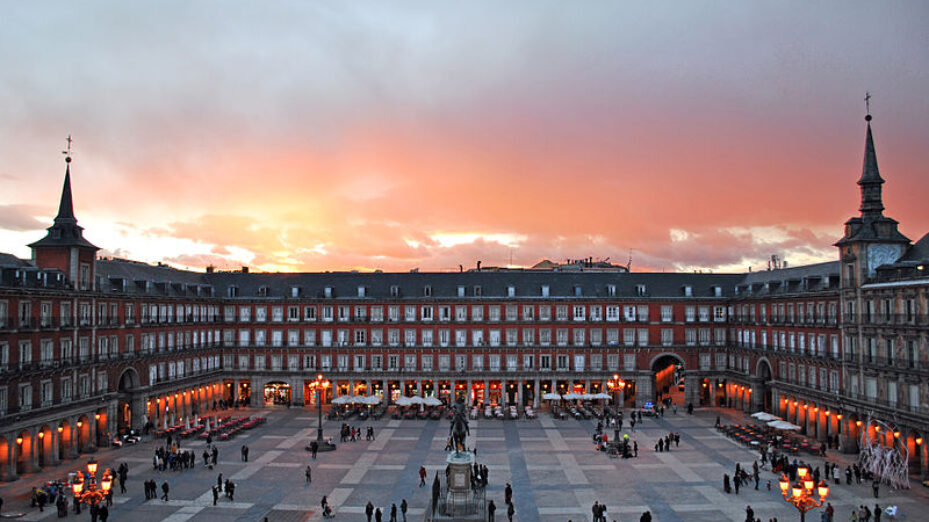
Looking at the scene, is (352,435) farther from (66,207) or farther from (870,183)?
(870,183)

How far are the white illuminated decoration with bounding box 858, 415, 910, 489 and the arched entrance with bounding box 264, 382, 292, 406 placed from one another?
2454 inches

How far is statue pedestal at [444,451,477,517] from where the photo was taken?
123ft

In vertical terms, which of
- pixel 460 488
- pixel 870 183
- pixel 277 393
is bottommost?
pixel 277 393

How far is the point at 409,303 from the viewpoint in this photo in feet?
276

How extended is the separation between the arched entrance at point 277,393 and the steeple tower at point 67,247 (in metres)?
30.4

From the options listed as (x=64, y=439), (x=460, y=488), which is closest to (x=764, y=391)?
(x=460, y=488)

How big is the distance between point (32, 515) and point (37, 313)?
61.0 ft

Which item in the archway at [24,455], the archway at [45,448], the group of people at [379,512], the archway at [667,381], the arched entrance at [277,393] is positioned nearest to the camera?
the group of people at [379,512]

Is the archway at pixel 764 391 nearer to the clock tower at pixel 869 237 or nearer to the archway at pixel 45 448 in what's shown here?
the clock tower at pixel 869 237

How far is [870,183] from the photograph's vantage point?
56688 mm

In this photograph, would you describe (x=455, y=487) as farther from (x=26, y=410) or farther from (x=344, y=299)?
(x=344, y=299)

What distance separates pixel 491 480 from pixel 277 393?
45852 mm

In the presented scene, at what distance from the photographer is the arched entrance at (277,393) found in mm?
84875

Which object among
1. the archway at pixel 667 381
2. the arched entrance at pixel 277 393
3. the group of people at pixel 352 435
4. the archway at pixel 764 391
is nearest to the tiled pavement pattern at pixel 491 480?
the group of people at pixel 352 435
